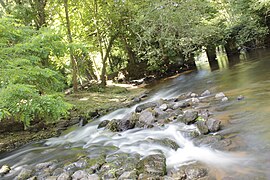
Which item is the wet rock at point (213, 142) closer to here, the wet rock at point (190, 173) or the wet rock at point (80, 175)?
the wet rock at point (190, 173)

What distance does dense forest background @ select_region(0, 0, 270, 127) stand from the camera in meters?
6.99

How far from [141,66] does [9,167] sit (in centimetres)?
1792

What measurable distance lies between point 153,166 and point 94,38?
55.4 feet

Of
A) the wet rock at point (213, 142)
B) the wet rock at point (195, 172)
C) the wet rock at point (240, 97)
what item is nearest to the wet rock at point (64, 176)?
the wet rock at point (195, 172)

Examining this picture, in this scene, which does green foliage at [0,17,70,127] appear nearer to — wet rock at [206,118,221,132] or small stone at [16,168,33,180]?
small stone at [16,168,33,180]

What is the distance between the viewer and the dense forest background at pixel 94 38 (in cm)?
699

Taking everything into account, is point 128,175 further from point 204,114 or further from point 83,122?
point 83,122

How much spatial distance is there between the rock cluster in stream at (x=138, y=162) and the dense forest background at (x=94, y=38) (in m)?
1.53

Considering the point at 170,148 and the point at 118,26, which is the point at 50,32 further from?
the point at 118,26

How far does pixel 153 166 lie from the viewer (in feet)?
14.6

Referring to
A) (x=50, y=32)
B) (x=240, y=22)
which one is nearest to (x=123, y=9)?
(x=50, y=32)

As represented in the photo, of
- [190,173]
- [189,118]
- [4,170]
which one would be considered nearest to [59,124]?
[4,170]

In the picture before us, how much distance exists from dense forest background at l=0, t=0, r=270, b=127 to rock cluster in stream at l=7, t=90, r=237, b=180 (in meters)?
1.53

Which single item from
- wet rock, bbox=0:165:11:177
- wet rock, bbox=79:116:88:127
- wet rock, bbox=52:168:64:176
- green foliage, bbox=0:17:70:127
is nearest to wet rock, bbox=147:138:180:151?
wet rock, bbox=52:168:64:176
